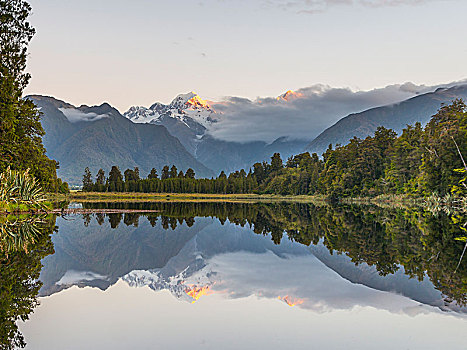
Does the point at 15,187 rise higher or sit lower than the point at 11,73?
lower

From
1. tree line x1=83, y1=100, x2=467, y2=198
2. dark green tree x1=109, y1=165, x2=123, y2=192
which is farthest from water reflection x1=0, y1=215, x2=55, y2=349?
dark green tree x1=109, y1=165, x2=123, y2=192

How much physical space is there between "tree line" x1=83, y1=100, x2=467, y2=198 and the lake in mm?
40619

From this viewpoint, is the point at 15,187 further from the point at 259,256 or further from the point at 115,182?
the point at 115,182

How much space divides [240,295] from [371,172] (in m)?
88.1

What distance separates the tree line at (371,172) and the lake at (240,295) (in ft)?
133

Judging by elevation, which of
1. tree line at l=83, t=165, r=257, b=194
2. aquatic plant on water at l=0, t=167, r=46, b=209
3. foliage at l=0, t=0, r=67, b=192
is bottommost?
tree line at l=83, t=165, r=257, b=194

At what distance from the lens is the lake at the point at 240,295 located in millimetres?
8312

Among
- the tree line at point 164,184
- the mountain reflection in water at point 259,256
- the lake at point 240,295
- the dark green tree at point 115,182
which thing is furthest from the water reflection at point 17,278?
the tree line at point 164,184

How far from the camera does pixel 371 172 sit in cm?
9481

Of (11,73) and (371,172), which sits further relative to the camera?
(371,172)

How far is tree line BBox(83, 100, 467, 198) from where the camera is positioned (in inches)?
2334

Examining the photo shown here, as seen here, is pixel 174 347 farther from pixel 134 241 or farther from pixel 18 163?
pixel 18 163

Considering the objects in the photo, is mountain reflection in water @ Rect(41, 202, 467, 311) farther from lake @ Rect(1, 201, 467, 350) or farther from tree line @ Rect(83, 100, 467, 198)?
tree line @ Rect(83, 100, 467, 198)

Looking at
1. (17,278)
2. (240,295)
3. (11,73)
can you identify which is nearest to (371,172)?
(11,73)
